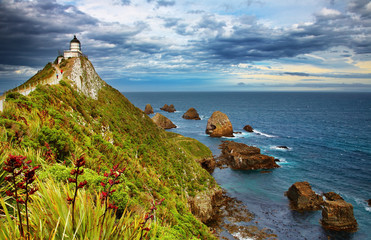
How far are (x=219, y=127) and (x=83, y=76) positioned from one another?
5487 centimetres

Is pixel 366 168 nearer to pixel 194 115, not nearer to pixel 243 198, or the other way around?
pixel 243 198

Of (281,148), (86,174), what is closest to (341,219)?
(86,174)

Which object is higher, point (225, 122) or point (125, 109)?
point (125, 109)

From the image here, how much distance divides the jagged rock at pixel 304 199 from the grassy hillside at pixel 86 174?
49.2 ft

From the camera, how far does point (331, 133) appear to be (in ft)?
274

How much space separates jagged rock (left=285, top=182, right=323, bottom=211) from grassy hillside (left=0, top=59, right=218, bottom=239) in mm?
14992

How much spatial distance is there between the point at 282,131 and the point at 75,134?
86472 millimetres

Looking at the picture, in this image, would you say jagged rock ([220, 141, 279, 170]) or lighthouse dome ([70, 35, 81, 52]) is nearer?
lighthouse dome ([70, 35, 81, 52])

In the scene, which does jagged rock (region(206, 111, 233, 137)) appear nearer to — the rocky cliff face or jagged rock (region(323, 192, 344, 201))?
jagged rock (region(323, 192, 344, 201))

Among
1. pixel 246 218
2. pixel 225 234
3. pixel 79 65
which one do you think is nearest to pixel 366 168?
pixel 246 218

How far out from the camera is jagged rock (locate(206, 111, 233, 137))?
77.4 metres

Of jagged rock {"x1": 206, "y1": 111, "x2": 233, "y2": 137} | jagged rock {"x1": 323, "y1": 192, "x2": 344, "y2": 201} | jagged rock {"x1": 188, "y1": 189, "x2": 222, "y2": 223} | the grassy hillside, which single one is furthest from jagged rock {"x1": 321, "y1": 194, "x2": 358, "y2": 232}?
jagged rock {"x1": 206, "y1": 111, "x2": 233, "y2": 137}

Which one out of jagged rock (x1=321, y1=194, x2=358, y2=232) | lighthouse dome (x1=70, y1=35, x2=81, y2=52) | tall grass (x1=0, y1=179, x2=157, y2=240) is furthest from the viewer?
lighthouse dome (x1=70, y1=35, x2=81, y2=52)

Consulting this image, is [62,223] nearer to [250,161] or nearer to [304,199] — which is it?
[304,199]
